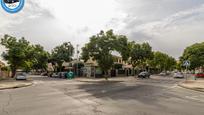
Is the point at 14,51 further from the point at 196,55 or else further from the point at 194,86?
the point at 196,55

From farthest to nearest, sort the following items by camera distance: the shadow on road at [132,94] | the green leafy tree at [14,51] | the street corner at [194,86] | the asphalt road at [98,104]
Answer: the green leafy tree at [14,51] → the street corner at [194,86] → the shadow on road at [132,94] → the asphalt road at [98,104]

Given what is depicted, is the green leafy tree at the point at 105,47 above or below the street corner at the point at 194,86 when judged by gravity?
above

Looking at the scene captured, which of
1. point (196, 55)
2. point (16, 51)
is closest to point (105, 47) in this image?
point (16, 51)

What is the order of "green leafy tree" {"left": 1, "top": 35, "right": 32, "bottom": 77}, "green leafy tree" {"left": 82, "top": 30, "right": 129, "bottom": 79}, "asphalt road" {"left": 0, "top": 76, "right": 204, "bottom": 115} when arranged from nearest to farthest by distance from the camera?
"asphalt road" {"left": 0, "top": 76, "right": 204, "bottom": 115}
"green leafy tree" {"left": 82, "top": 30, "right": 129, "bottom": 79}
"green leafy tree" {"left": 1, "top": 35, "right": 32, "bottom": 77}

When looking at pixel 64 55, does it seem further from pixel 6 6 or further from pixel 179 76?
pixel 6 6

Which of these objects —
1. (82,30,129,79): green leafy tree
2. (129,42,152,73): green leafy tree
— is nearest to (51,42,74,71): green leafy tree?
(129,42,152,73): green leafy tree

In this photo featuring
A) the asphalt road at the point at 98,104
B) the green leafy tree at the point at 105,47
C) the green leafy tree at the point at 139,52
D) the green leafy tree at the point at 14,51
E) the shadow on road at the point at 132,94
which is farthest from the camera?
the green leafy tree at the point at 139,52

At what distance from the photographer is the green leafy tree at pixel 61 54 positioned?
247 ft

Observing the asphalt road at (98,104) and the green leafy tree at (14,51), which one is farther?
the green leafy tree at (14,51)

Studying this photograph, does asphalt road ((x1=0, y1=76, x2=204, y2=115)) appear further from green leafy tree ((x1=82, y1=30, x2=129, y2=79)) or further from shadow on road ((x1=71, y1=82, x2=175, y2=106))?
green leafy tree ((x1=82, y1=30, x2=129, y2=79))

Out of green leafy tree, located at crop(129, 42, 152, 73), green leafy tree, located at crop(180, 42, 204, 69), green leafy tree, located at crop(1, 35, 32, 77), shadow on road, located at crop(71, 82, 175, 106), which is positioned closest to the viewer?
shadow on road, located at crop(71, 82, 175, 106)

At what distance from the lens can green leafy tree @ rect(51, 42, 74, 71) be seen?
7515cm

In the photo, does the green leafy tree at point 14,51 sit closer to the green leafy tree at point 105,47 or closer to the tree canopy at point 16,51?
the tree canopy at point 16,51

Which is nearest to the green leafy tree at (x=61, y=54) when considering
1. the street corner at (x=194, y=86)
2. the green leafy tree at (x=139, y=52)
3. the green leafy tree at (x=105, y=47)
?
the green leafy tree at (x=139, y=52)
